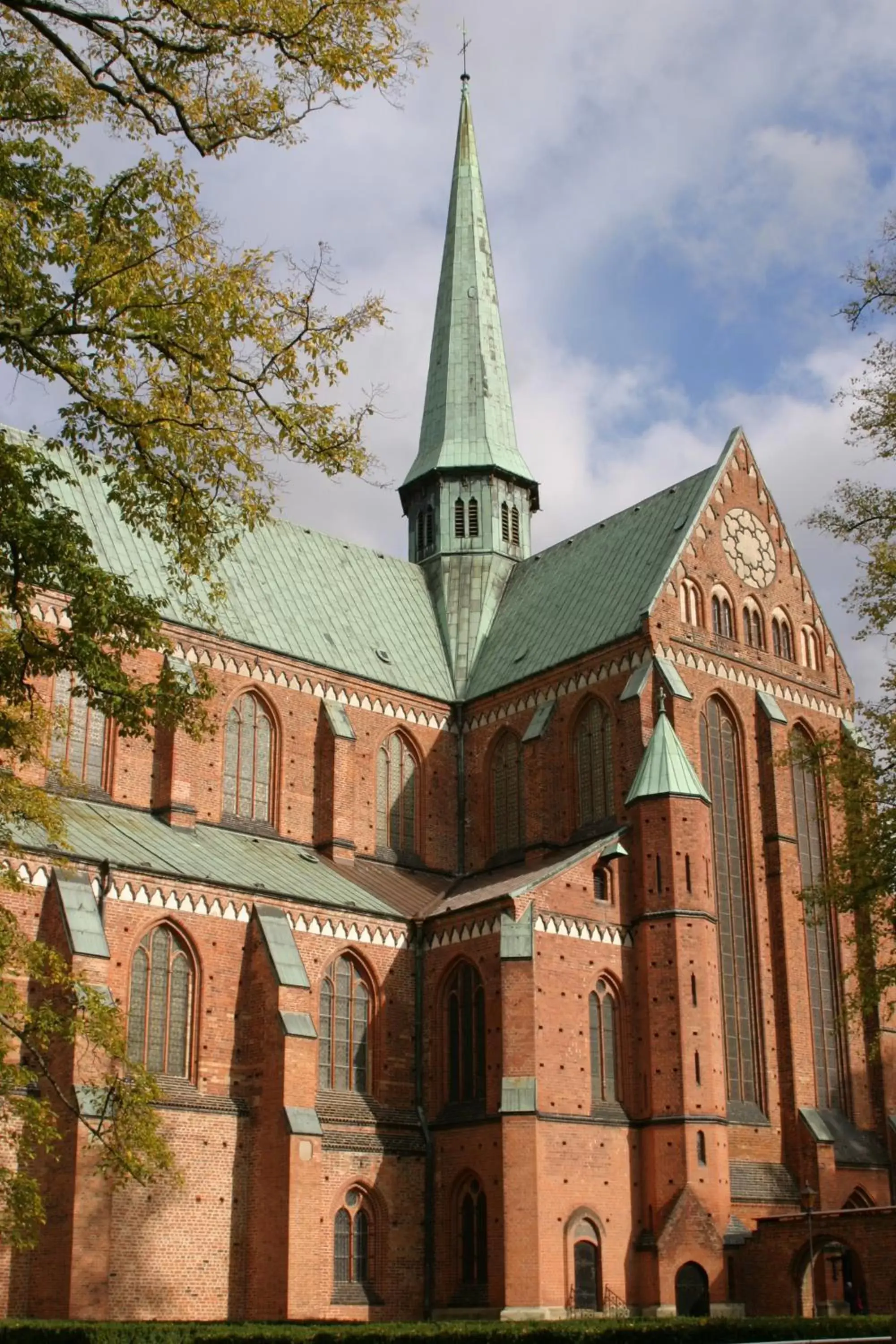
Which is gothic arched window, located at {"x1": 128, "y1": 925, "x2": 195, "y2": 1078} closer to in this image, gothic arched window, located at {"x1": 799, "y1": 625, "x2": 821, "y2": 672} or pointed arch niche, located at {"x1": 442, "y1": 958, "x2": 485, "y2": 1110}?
pointed arch niche, located at {"x1": 442, "y1": 958, "x2": 485, "y2": 1110}

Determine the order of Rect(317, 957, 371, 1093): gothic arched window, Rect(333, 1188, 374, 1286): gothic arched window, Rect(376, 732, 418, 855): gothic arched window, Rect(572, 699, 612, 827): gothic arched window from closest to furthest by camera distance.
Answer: Rect(333, 1188, 374, 1286): gothic arched window
Rect(317, 957, 371, 1093): gothic arched window
Rect(572, 699, 612, 827): gothic arched window
Rect(376, 732, 418, 855): gothic arched window

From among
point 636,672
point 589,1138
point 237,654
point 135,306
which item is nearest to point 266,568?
point 237,654

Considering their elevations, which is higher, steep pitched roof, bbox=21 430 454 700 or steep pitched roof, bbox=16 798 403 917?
steep pitched roof, bbox=21 430 454 700

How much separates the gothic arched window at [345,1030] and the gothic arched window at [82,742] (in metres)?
7.34

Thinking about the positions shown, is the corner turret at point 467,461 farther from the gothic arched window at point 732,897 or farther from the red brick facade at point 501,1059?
the gothic arched window at point 732,897

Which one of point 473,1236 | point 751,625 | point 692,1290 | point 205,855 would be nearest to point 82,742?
point 205,855

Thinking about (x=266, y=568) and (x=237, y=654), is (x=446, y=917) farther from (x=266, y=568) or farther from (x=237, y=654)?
(x=266, y=568)

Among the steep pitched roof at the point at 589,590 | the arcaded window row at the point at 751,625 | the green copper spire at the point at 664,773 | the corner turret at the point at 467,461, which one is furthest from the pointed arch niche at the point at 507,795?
the arcaded window row at the point at 751,625

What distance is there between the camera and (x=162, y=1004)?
1284 inches


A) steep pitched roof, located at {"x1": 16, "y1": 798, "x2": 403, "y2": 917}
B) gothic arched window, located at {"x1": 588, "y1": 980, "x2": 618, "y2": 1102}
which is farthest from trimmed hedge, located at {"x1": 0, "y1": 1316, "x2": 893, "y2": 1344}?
steep pitched roof, located at {"x1": 16, "y1": 798, "x2": 403, "y2": 917}

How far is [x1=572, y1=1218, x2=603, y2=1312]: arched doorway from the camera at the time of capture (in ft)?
107

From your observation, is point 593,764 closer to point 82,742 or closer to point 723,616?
point 723,616

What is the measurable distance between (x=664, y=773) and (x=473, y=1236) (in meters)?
11.4

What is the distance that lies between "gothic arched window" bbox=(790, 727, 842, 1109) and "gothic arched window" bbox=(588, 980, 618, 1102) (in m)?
5.62
